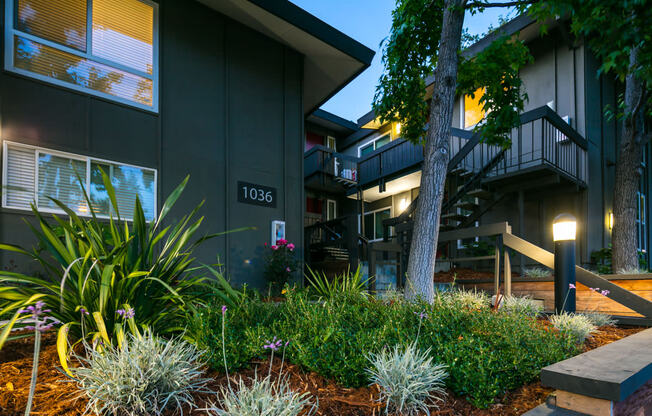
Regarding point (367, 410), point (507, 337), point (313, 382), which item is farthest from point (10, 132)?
point (507, 337)

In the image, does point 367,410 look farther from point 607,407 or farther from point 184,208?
point 184,208

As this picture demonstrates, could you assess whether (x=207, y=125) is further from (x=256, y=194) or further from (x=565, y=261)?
(x=565, y=261)

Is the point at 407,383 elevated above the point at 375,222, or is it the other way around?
the point at 375,222

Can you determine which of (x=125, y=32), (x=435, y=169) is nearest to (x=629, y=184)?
(x=435, y=169)

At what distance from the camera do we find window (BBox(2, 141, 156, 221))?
16.4 feet

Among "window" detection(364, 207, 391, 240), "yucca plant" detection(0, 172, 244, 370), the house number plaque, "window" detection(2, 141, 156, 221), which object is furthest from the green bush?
"window" detection(364, 207, 391, 240)

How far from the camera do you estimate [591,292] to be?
4.62 m

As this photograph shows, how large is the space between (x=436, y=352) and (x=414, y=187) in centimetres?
1128

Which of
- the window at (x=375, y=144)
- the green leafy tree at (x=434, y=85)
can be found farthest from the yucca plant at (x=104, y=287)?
the window at (x=375, y=144)

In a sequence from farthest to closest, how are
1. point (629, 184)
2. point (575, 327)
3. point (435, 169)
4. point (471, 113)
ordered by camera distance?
point (471, 113)
point (629, 184)
point (435, 169)
point (575, 327)

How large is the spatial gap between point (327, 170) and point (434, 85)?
846 centimetres

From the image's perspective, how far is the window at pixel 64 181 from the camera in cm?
501

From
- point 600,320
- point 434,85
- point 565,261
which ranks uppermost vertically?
point 434,85

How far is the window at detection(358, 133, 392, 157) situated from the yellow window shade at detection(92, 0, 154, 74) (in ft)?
32.2
